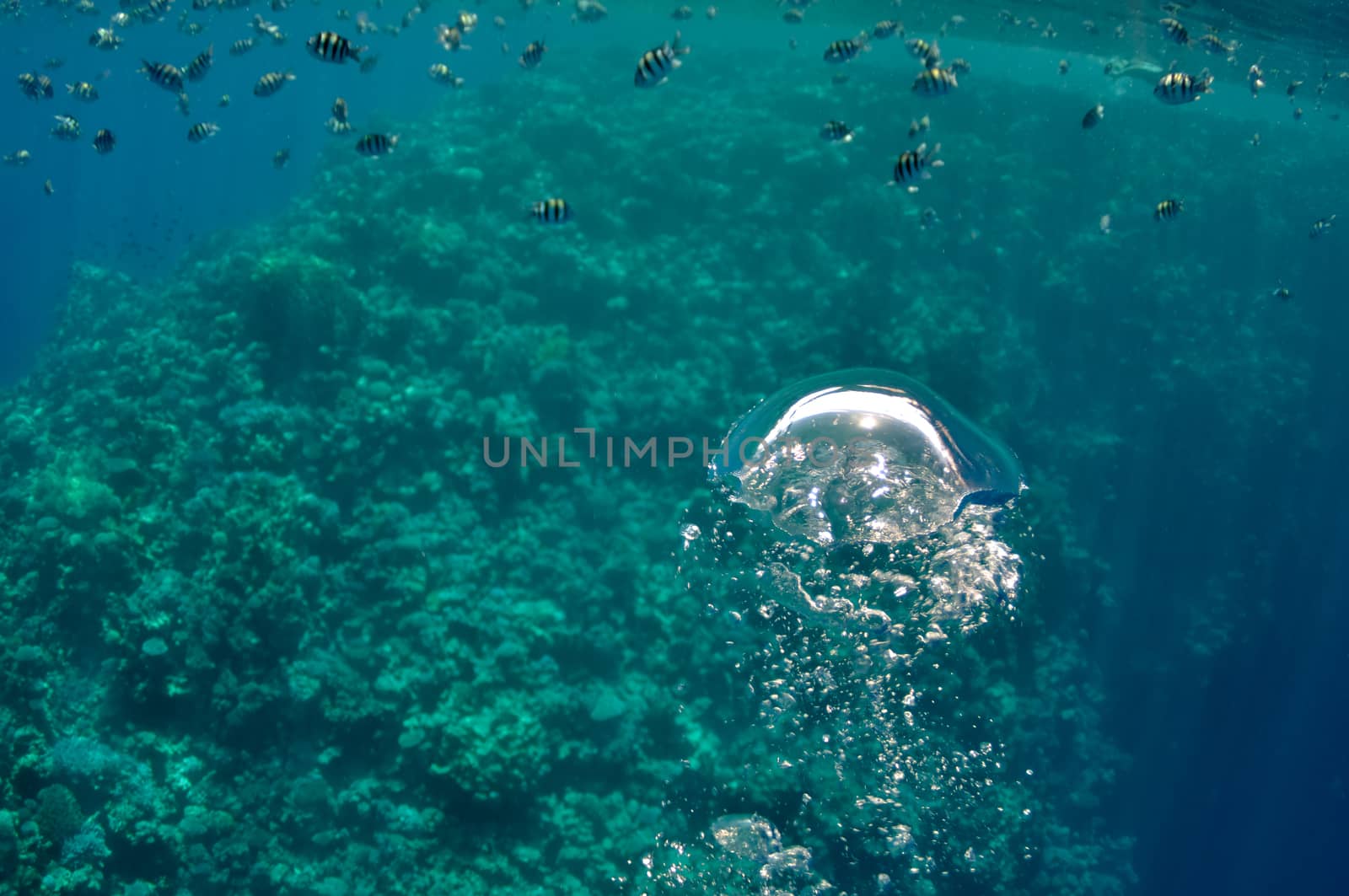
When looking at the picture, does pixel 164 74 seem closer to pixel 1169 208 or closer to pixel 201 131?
pixel 201 131

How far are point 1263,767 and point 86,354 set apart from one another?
27.8 metres

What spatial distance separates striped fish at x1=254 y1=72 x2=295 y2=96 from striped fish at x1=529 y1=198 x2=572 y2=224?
20.6ft

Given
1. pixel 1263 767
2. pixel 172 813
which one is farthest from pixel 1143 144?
pixel 172 813

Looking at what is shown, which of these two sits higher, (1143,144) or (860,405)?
(1143,144)

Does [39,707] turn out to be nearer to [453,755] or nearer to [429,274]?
[453,755]

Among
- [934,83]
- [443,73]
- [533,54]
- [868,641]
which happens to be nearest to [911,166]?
[934,83]

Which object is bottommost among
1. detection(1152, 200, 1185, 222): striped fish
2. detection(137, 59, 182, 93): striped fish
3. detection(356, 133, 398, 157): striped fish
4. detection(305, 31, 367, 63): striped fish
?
detection(1152, 200, 1185, 222): striped fish

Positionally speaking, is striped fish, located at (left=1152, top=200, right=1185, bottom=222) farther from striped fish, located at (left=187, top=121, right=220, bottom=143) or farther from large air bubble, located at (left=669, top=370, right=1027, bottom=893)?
striped fish, located at (left=187, top=121, right=220, bottom=143)

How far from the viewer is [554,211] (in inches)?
278

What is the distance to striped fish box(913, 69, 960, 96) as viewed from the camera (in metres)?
7.66

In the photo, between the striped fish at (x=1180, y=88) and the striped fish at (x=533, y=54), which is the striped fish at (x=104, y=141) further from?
the striped fish at (x=1180, y=88)

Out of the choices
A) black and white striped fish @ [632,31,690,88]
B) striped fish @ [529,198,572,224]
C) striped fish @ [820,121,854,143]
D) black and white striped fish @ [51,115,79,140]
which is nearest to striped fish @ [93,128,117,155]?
black and white striped fish @ [51,115,79,140]

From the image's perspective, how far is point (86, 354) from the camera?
14.5 m

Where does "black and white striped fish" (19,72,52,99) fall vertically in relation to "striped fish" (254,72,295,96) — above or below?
above
